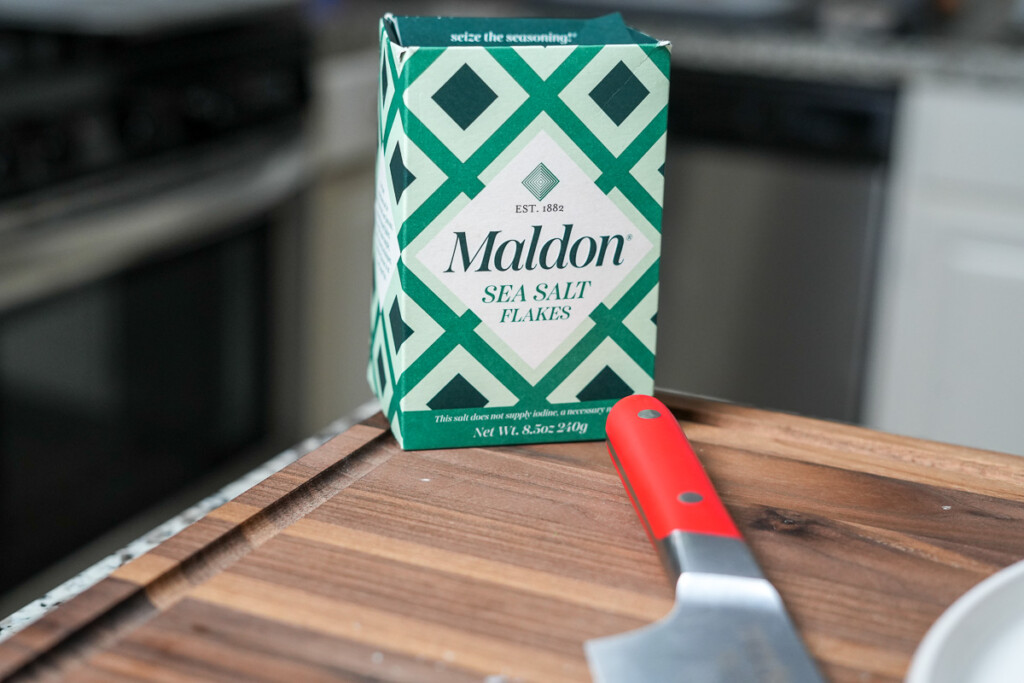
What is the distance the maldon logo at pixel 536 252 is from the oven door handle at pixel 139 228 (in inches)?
32.7

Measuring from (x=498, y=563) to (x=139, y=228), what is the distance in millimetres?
1029

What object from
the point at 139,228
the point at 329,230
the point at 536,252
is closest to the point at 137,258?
the point at 139,228

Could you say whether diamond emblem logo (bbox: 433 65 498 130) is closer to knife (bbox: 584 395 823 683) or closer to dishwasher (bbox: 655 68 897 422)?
knife (bbox: 584 395 823 683)

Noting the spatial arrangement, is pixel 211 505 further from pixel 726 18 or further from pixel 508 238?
pixel 726 18

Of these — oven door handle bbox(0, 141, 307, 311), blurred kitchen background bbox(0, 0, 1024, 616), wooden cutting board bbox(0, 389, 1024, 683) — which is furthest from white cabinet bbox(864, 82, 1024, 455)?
wooden cutting board bbox(0, 389, 1024, 683)

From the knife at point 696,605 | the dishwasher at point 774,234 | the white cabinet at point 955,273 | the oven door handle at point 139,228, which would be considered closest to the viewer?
the knife at point 696,605

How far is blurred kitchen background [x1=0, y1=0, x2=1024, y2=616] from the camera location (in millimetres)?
1238

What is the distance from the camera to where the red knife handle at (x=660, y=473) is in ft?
1.44

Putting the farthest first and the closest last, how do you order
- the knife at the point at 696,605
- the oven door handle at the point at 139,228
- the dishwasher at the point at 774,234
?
the dishwasher at the point at 774,234
the oven door handle at the point at 139,228
the knife at the point at 696,605

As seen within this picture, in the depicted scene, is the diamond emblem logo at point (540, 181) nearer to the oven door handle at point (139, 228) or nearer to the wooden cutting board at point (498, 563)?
the wooden cutting board at point (498, 563)

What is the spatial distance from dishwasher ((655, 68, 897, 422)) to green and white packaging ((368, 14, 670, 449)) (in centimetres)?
112

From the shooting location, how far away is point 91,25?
4.03 feet

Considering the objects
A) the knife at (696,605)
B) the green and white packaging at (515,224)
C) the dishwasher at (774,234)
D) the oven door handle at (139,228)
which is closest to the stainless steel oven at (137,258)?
the oven door handle at (139,228)

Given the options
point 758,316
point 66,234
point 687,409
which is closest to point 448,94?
point 687,409
